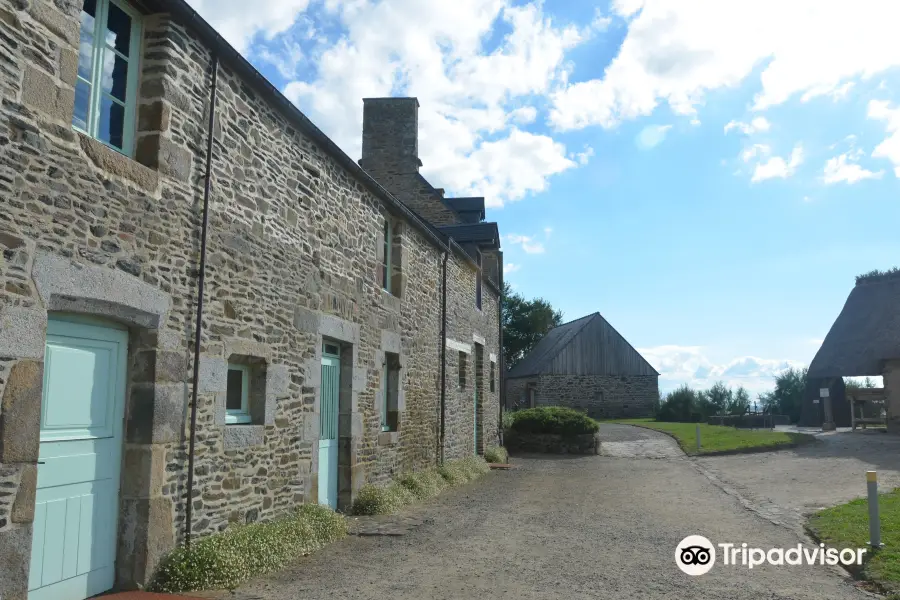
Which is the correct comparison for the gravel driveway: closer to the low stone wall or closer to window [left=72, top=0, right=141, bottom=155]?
window [left=72, top=0, right=141, bottom=155]

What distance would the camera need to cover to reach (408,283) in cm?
1120

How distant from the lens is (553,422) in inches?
747

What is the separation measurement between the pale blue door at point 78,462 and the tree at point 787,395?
108 feet

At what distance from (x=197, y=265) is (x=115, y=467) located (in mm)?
1738

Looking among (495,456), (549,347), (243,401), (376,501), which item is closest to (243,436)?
(243,401)

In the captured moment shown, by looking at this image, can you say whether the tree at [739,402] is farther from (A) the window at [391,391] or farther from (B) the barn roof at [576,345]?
(A) the window at [391,391]

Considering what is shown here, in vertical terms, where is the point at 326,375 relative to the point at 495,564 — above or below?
above

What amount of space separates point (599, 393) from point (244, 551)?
29.0 meters

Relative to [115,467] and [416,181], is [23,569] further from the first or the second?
[416,181]

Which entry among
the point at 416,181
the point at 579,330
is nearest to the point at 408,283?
the point at 416,181

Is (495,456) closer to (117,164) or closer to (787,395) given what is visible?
(117,164)

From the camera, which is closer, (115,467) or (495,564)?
(115,467)

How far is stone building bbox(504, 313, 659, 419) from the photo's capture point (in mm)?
32406

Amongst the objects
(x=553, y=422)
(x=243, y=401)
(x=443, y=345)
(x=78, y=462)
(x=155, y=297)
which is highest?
(x=443, y=345)
